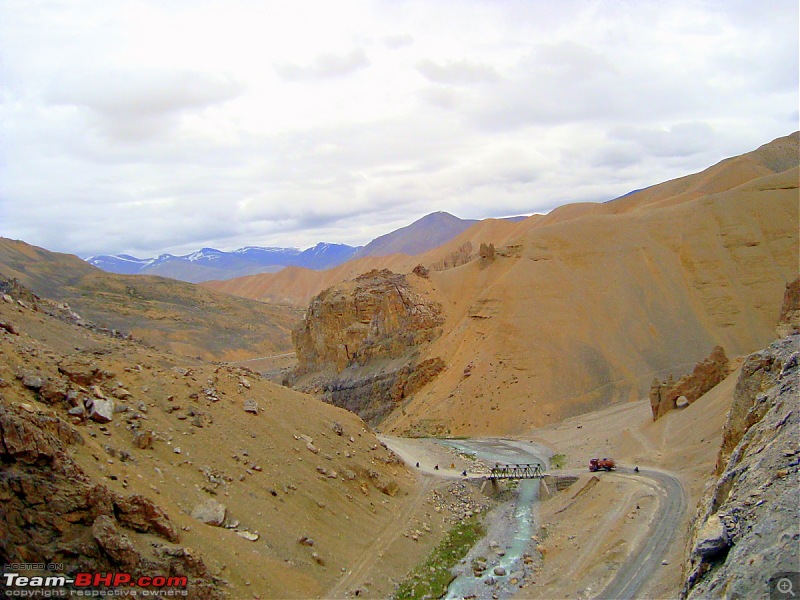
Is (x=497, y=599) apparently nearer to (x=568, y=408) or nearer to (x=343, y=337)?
(x=568, y=408)

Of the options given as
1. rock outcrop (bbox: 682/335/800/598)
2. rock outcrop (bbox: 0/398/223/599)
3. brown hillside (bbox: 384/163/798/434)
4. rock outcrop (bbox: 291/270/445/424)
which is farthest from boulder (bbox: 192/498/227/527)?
rock outcrop (bbox: 291/270/445/424)

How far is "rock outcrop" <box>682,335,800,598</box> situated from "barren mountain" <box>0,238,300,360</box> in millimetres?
87682

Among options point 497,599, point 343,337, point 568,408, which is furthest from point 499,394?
point 497,599

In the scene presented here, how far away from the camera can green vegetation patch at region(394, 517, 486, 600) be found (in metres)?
20.0

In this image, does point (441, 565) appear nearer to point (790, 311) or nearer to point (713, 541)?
point (713, 541)

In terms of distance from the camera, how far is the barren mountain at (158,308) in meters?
97.5

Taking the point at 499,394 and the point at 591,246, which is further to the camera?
the point at 591,246

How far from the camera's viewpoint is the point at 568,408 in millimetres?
47594

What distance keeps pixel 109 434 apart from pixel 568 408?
3752 cm

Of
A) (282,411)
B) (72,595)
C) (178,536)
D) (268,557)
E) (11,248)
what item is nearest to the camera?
(72,595)

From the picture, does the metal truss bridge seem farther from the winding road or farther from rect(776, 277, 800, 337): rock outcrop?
rect(776, 277, 800, 337): rock outcrop

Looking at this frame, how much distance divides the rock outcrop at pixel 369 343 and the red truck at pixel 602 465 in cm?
2557

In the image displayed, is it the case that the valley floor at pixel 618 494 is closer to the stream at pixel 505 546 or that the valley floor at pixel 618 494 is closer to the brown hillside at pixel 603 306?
the stream at pixel 505 546

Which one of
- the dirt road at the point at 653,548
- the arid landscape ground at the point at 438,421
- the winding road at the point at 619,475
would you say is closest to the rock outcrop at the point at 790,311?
the arid landscape ground at the point at 438,421
